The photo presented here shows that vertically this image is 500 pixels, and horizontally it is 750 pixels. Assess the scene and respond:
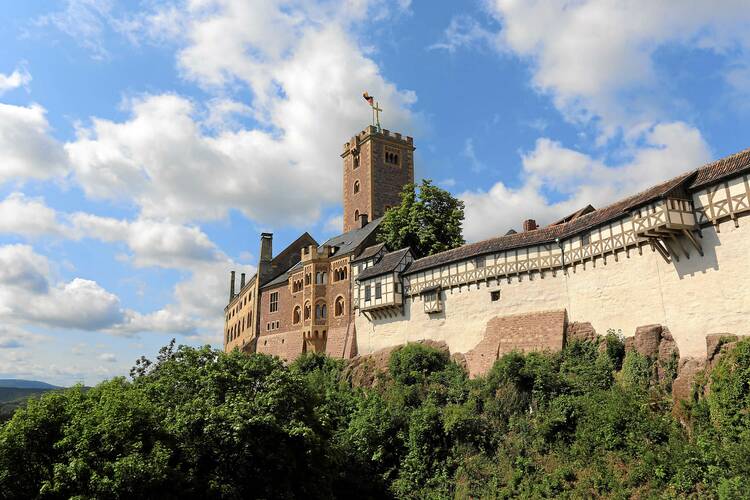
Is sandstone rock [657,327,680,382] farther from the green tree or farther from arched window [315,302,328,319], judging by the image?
arched window [315,302,328,319]

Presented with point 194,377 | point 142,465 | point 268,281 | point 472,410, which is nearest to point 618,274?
point 472,410

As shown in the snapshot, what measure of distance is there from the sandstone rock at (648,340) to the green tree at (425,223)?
790 inches

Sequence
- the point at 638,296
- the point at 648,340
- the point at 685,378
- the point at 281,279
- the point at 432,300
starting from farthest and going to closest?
the point at 281,279 → the point at 432,300 → the point at 638,296 → the point at 648,340 → the point at 685,378

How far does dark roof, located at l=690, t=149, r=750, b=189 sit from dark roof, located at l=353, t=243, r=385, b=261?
24.2 metres

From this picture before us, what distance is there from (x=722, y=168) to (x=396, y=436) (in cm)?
1952

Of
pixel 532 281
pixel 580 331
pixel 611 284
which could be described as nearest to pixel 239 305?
pixel 532 281

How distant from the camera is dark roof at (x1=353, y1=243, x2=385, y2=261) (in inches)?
1780

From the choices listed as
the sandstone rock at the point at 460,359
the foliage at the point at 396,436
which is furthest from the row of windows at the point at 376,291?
the foliage at the point at 396,436

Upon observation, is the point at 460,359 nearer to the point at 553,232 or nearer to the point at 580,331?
the point at 580,331

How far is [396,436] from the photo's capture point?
31531 millimetres

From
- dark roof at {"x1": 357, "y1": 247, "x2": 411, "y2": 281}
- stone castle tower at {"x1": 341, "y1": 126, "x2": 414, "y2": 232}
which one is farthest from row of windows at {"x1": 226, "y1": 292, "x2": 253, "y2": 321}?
dark roof at {"x1": 357, "y1": 247, "x2": 411, "y2": 281}

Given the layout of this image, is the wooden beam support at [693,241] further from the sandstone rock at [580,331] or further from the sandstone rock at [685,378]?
the sandstone rock at [580,331]

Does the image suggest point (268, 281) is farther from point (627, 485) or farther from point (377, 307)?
point (627, 485)

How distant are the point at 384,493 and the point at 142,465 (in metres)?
13.6
